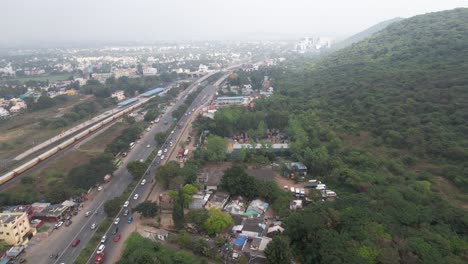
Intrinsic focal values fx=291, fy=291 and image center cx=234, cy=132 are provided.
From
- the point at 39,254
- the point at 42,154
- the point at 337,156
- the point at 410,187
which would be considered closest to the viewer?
the point at 39,254

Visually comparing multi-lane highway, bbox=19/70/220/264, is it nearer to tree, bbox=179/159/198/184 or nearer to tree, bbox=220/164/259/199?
tree, bbox=179/159/198/184

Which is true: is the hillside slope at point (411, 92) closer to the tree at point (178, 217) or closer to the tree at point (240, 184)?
the tree at point (240, 184)

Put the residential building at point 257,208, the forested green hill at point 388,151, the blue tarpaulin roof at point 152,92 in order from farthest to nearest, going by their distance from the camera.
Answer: the blue tarpaulin roof at point 152,92
the residential building at point 257,208
the forested green hill at point 388,151

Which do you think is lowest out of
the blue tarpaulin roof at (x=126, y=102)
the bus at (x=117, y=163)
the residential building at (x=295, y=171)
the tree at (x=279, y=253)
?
the bus at (x=117, y=163)

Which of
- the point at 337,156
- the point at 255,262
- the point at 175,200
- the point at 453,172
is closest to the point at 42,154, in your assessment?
the point at 175,200

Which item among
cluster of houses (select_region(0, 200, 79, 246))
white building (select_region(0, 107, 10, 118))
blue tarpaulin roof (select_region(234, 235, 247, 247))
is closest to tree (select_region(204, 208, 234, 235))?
blue tarpaulin roof (select_region(234, 235, 247, 247))

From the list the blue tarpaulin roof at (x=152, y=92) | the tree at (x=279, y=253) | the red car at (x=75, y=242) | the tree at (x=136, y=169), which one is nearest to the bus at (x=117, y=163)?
the tree at (x=136, y=169)

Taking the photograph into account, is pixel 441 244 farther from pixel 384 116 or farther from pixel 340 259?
pixel 384 116
